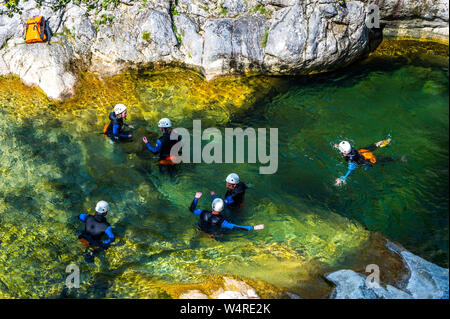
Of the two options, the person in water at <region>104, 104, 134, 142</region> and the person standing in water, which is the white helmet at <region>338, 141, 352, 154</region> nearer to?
the person standing in water

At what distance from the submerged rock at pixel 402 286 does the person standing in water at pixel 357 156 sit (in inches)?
120

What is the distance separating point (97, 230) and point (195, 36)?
743 centimetres

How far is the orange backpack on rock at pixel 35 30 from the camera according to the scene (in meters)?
12.6

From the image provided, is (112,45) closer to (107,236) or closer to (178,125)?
(178,125)

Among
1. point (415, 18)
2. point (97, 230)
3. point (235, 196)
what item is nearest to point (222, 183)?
point (235, 196)

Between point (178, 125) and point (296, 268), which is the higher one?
point (178, 125)

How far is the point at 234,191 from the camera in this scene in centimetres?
978

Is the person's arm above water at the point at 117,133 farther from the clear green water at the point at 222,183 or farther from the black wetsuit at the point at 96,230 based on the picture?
the black wetsuit at the point at 96,230

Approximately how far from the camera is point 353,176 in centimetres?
1103

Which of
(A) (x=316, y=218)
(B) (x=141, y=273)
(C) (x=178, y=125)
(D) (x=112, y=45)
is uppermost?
(D) (x=112, y=45)

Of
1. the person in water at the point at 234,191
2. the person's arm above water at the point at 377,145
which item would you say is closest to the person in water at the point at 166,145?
the person in water at the point at 234,191

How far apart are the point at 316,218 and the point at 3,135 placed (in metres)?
9.17

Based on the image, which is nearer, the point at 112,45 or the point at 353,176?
the point at 353,176
